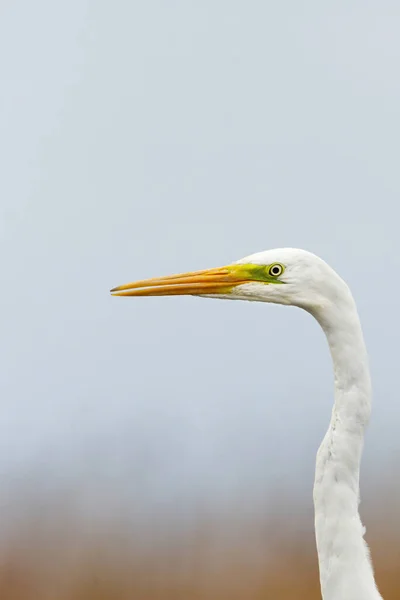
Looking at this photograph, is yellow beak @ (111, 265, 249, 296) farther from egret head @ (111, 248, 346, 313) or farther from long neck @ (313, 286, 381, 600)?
long neck @ (313, 286, 381, 600)

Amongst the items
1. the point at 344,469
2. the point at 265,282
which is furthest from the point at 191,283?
the point at 344,469

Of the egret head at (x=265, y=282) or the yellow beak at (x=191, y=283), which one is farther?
the yellow beak at (x=191, y=283)

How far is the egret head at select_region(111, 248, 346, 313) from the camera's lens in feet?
5.14

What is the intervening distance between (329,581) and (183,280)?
60 centimetres

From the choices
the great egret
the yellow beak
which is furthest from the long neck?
the yellow beak

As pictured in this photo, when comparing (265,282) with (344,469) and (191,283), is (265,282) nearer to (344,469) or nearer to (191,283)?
(191,283)

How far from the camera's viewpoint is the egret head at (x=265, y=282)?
157 centimetres

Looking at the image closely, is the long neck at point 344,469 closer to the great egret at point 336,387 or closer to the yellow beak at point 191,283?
the great egret at point 336,387

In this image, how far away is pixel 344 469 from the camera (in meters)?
1.60

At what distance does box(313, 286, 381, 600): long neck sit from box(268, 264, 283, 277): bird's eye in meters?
0.10

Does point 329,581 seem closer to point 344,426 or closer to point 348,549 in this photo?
point 348,549

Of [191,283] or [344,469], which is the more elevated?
[191,283]

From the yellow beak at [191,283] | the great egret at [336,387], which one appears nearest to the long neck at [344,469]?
the great egret at [336,387]

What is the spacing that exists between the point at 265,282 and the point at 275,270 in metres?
0.03
